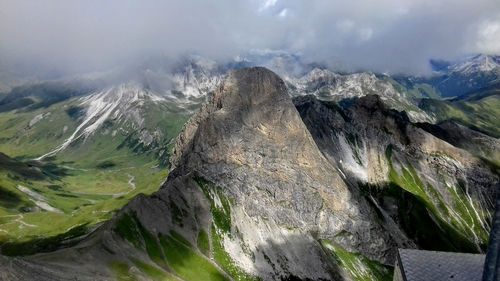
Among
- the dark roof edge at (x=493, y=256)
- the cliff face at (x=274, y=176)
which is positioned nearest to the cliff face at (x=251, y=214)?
the cliff face at (x=274, y=176)

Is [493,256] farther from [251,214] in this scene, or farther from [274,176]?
[274,176]

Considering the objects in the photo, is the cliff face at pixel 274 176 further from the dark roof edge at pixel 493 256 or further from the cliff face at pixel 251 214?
the dark roof edge at pixel 493 256

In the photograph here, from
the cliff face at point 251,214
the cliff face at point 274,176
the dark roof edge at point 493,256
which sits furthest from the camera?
the cliff face at point 274,176

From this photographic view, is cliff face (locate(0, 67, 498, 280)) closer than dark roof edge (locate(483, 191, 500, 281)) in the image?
No

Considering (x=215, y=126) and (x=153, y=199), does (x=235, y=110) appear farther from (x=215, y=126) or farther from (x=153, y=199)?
(x=153, y=199)

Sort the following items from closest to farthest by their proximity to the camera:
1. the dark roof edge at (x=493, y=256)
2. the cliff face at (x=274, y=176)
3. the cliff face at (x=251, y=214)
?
the dark roof edge at (x=493, y=256) < the cliff face at (x=251, y=214) < the cliff face at (x=274, y=176)

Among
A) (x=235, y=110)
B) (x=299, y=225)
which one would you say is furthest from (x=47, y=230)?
(x=299, y=225)

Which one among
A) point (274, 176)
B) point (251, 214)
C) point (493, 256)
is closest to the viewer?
point (493, 256)

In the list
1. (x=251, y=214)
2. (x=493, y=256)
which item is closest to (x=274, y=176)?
(x=251, y=214)

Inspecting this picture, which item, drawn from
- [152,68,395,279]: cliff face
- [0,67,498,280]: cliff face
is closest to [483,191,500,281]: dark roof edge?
[0,67,498,280]: cliff face

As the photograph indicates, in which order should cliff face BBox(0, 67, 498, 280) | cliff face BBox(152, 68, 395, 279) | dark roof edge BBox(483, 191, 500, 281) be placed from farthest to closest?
cliff face BBox(152, 68, 395, 279)
cliff face BBox(0, 67, 498, 280)
dark roof edge BBox(483, 191, 500, 281)

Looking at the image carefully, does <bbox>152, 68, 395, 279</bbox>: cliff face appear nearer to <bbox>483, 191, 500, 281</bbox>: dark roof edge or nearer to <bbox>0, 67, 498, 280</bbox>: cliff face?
<bbox>0, 67, 498, 280</bbox>: cliff face

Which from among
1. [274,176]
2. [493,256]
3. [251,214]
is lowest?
[251,214]
